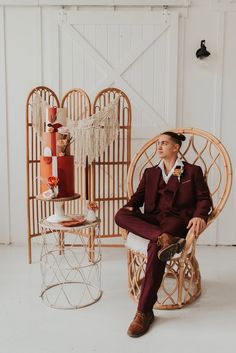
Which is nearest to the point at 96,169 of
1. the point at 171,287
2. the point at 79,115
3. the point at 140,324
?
the point at 79,115

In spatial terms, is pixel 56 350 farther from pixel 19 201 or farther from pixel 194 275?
pixel 19 201

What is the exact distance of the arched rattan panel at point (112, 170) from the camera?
3.61 meters

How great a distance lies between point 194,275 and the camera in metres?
2.86

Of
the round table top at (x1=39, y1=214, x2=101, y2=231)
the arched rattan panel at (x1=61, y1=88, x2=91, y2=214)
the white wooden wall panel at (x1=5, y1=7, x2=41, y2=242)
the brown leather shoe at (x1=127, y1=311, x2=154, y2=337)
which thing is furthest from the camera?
the white wooden wall panel at (x1=5, y1=7, x2=41, y2=242)

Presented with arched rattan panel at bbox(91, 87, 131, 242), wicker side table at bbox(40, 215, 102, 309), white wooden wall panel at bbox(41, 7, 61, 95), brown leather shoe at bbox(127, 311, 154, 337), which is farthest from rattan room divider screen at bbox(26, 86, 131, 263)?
brown leather shoe at bbox(127, 311, 154, 337)

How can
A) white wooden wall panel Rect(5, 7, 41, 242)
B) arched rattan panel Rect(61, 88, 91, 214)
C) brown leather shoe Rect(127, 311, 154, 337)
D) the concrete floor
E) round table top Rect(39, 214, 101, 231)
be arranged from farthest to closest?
white wooden wall panel Rect(5, 7, 41, 242)
arched rattan panel Rect(61, 88, 91, 214)
round table top Rect(39, 214, 101, 231)
brown leather shoe Rect(127, 311, 154, 337)
the concrete floor

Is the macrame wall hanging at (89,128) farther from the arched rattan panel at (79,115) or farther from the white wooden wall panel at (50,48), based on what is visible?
the white wooden wall panel at (50,48)

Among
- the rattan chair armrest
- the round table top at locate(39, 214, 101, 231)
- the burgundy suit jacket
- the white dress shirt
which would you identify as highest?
the white dress shirt

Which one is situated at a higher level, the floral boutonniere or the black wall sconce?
the black wall sconce

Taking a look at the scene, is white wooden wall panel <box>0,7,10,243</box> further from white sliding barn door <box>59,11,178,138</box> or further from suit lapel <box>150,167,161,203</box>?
suit lapel <box>150,167,161,203</box>

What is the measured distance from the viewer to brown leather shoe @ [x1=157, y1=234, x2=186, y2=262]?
91.9 inches

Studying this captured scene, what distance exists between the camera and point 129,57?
12.7 ft

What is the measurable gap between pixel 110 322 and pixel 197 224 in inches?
32.8

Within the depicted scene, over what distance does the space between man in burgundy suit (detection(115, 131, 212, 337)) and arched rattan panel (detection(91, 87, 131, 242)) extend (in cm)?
79
